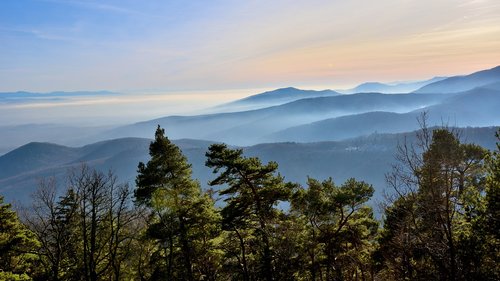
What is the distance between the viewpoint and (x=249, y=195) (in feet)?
76.7

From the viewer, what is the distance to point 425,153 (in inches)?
683

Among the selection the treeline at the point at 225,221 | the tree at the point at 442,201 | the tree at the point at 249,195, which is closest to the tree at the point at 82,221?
the treeline at the point at 225,221

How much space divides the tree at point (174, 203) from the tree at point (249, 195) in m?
1.48

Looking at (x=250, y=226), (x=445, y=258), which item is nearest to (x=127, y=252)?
(x=250, y=226)

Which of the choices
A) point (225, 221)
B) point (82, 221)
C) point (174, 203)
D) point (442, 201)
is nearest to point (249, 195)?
point (225, 221)

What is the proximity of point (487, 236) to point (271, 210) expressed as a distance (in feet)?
40.9

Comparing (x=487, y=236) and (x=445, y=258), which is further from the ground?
(x=487, y=236)

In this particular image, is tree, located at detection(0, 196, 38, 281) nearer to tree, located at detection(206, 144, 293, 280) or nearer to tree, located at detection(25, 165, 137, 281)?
tree, located at detection(25, 165, 137, 281)

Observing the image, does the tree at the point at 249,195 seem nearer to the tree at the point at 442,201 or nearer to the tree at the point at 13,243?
the tree at the point at 442,201

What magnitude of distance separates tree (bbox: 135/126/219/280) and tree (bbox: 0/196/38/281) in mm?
7693

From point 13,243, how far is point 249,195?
15.2 m

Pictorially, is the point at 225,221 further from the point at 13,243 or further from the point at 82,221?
the point at 13,243

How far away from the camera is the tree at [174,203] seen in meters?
21.2

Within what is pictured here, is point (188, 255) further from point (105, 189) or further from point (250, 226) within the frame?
point (105, 189)
